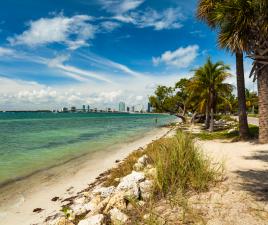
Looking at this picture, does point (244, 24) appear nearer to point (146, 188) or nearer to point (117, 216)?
point (146, 188)

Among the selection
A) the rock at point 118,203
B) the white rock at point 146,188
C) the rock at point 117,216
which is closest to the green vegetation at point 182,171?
the white rock at point 146,188

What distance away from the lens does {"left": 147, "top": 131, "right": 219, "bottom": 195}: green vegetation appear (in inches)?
286

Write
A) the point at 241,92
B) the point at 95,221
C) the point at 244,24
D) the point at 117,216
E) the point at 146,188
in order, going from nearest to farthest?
the point at 95,221 → the point at 117,216 → the point at 146,188 → the point at 244,24 → the point at 241,92

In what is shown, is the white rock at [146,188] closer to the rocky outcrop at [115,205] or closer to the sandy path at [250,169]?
the rocky outcrop at [115,205]

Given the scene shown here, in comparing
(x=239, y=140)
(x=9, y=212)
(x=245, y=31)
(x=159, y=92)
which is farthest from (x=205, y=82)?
(x=159, y=92)

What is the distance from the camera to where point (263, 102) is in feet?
51.1

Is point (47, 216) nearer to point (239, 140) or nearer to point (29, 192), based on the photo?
point (29, 192)

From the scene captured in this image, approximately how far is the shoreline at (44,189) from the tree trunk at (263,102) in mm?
8840

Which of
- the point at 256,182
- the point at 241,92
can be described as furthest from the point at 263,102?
the point at 256,182

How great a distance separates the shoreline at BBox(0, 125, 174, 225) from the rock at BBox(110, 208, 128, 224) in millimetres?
2852

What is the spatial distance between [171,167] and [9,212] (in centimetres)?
545

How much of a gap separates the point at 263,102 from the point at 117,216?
1239 cm

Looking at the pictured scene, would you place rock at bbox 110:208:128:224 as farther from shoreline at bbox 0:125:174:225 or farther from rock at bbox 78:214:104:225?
shoreline at bbox 0:125:174:225

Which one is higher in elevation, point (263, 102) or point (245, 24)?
point (245, 24)
